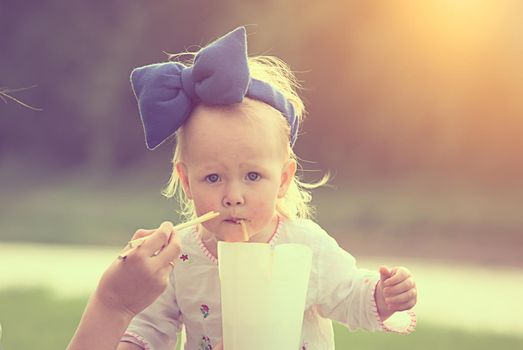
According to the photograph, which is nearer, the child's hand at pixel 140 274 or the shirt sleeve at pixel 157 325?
the child's hand at pixel 140 274

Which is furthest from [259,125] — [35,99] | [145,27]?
[35,99]

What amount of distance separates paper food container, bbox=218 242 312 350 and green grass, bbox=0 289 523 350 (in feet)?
5.47

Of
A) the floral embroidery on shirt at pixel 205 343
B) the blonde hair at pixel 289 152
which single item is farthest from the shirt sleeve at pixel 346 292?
the floral embroidery on shirt at pixel 205 343

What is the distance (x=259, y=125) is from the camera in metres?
1.53

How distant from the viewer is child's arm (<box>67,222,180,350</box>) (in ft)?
4.20

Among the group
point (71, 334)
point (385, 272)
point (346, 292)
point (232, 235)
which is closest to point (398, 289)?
point (385, 272)

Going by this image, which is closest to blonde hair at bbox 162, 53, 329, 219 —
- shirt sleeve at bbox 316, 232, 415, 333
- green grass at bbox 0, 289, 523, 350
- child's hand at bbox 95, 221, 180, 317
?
shirt sleeve at bbox 316, 232, 415, 333

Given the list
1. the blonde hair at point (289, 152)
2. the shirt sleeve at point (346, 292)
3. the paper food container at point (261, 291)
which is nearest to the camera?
the paper food container at point (261, 291)

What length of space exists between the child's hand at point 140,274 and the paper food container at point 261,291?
0.09m

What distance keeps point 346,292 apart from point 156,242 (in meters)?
0.48

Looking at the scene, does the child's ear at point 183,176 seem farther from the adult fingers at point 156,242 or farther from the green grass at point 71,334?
the green grass at point 71,334

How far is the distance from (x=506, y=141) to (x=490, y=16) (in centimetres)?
81

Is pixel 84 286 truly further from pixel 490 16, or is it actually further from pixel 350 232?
pixel 490 16

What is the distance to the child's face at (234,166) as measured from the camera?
1.49 meters
